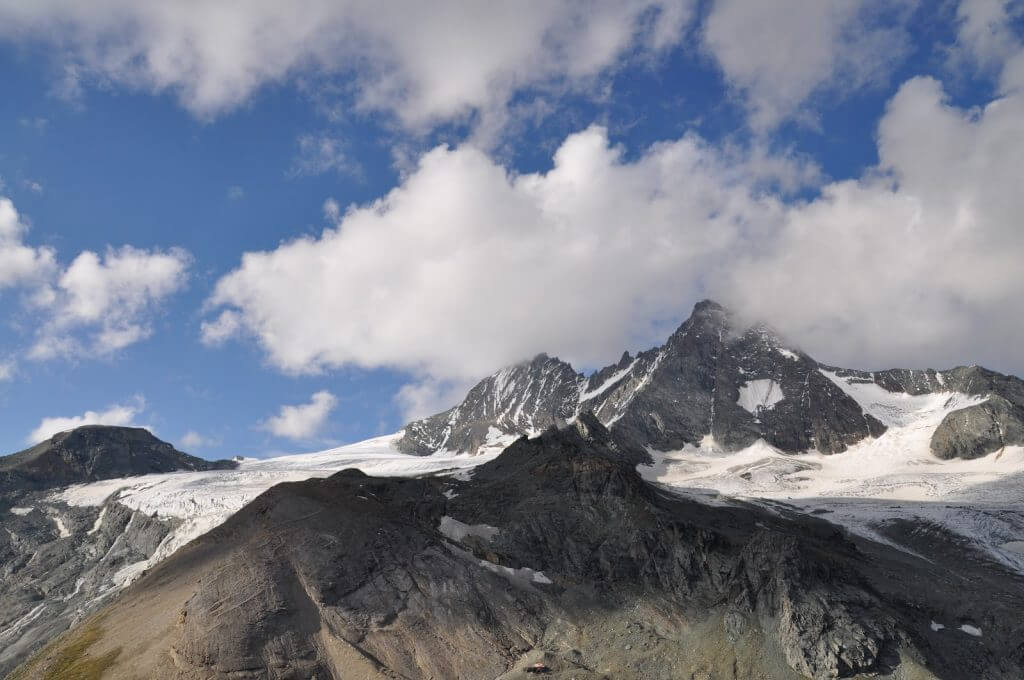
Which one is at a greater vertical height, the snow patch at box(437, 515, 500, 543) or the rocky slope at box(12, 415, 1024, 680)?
the snow patch at box(437, 515, 500, 543)

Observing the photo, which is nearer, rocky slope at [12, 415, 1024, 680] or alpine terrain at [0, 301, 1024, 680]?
rocky slope at [12, 415, 1024, 680]

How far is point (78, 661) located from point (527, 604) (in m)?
55.9

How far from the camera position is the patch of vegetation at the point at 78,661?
8125 centimetres

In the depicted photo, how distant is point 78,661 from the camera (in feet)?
279

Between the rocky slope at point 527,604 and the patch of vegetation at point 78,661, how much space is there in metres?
0.39

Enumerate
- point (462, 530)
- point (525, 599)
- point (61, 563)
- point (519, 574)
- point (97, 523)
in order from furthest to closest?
1. point (97, 523)
2. point (61, 563)
3. point (462, 530)
4. point (519, 574)
5. point (525, 599)

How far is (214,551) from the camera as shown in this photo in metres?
104

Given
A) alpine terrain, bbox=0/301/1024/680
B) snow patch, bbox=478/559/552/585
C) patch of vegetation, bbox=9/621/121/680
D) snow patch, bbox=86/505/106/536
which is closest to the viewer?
alpine terrain, bbox=0/301/1024/680

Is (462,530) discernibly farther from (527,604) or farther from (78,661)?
(78,661)

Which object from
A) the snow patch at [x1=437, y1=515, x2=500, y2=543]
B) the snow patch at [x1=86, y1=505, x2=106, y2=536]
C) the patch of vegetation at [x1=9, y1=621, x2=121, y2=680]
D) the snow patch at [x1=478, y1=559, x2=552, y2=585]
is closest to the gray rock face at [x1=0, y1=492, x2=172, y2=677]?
the snow patch at [x1=86, y1=505, x2=106, y2=536]

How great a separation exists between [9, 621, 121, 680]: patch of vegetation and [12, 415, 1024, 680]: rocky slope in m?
0.39

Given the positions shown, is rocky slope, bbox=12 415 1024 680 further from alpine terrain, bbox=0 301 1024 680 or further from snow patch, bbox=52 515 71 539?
snow patch, bbox=52 515 71 539

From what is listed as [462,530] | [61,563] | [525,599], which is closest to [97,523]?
[61,563]

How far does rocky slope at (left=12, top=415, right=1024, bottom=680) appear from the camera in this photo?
77438 millimetres
